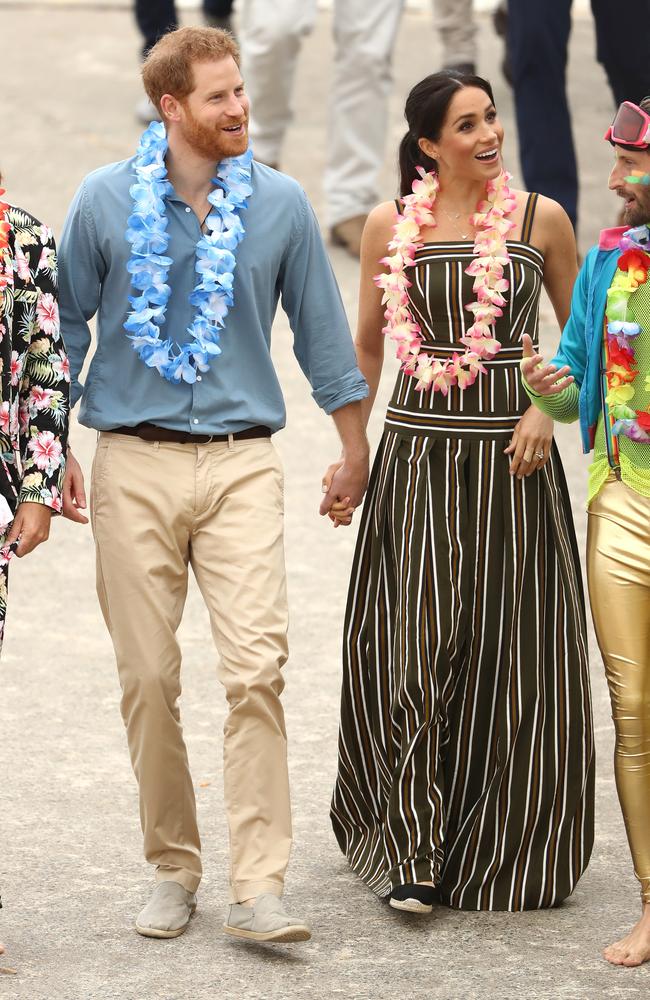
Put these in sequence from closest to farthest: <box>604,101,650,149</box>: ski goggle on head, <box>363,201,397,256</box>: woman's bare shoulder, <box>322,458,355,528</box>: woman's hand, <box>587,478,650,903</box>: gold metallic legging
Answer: <box>604,101,650,149</box>: ski goggle on head → <box>587,478,650,903</box>: gold metallic legging → <box>363,201,397,256</box>: woman's bare shoulder → <box>322,458,355,528</box>: woman's hand

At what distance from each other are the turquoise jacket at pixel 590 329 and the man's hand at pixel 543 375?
0.25 ft

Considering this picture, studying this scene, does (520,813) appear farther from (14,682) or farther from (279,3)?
(279,3)

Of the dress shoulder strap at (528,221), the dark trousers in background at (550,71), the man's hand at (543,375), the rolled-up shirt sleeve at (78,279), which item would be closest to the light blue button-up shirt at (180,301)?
the rolled-up shirt sleeve at (78,279)

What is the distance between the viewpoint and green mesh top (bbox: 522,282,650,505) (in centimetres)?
427

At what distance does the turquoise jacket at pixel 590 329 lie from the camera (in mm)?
4320

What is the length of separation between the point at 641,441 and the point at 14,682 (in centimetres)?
271

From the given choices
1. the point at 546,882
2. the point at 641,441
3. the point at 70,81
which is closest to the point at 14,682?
the point at 546,882

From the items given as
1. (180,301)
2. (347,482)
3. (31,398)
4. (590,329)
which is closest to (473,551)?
(347,482)

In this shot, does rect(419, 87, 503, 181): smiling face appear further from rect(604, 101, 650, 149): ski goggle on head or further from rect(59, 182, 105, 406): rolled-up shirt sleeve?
rect(59, 182, 105, 406): rolled-up shirt sleeve

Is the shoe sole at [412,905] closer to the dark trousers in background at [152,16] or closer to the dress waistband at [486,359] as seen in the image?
the dress waistband at [486,359]

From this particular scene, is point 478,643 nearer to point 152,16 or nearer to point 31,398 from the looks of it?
point 31,398

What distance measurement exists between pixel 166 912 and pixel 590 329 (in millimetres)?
1735

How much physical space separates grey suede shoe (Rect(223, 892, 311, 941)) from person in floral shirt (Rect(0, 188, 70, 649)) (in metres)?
0.88

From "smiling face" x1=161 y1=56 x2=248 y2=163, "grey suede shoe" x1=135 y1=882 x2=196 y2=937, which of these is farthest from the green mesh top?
"grey suede shoe" x1=135 y1=882 x2=196 y2=937
